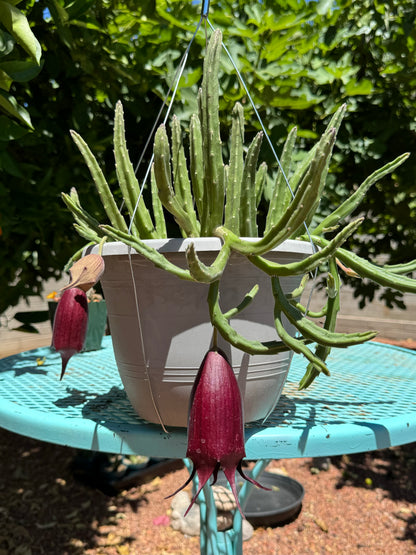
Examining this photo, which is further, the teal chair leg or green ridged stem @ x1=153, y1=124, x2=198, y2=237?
the teal chair leg

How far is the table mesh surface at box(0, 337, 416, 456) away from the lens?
27.0 inches

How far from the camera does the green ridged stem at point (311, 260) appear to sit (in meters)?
0.47

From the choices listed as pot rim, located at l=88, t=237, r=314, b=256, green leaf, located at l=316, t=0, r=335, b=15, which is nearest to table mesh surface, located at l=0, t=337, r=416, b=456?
pot rim, located at l=88, t=237, r=314, b=256

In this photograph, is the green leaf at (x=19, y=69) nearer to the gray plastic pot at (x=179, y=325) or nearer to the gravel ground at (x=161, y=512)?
the gray plastic pot at (x=179, y=325)

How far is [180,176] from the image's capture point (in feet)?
2.37

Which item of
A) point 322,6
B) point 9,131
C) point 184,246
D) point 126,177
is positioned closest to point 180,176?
point 126,177

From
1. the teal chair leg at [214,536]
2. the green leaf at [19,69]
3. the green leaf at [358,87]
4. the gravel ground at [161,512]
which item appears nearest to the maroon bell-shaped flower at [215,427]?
the teal chair leg at [214,536]

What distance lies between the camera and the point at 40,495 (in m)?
2.26

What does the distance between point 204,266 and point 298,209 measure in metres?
0.11

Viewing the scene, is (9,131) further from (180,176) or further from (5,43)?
(180,176)

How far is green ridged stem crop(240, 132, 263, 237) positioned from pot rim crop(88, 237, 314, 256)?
7cm

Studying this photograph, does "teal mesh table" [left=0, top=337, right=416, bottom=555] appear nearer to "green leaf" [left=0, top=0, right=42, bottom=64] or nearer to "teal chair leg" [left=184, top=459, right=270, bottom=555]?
Answer: "teal chair leg" [left=184, top=459, right=270, bottom=555]

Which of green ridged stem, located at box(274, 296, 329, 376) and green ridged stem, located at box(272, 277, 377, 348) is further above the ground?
green ridged stem, located at box(272, 277, 377, 348)

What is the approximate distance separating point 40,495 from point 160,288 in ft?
6.78
